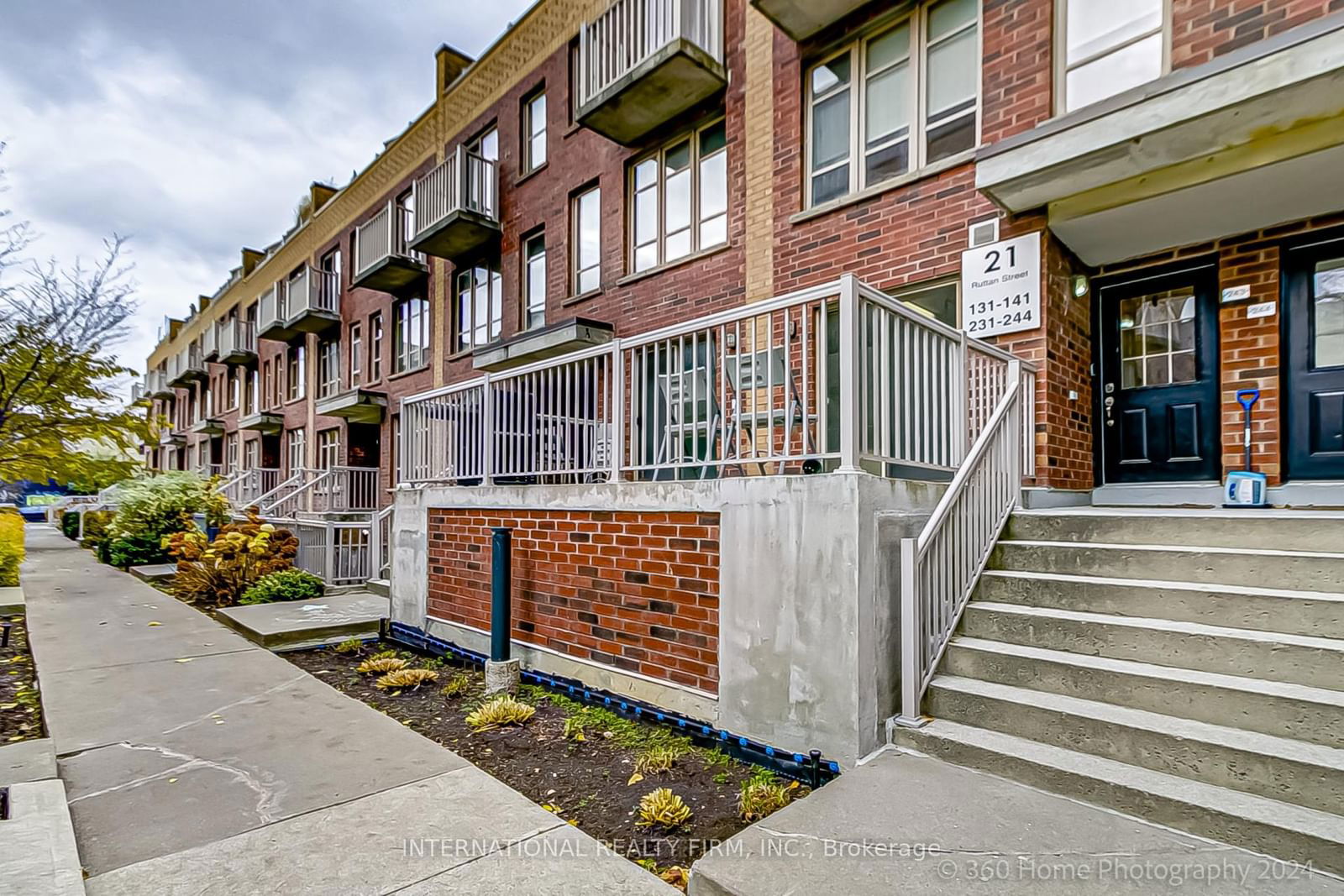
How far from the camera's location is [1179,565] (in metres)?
3.47

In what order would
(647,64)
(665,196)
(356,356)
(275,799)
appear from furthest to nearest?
(356,356), (665,196), (647,64), (275,799)

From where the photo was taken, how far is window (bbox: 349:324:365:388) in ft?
52.8

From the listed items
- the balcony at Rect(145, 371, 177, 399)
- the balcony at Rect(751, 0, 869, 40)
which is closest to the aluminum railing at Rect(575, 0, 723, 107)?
the balcony at Rect(751, 0, 869, 40)

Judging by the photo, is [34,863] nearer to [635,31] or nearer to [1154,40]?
[1154,40]

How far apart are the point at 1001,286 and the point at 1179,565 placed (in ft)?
9.48

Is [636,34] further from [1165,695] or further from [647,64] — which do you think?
[1165,695]

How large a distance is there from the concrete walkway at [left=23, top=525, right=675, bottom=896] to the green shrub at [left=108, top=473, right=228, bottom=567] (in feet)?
27.7

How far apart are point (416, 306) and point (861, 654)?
13785 millimetres

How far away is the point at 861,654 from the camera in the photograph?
3.12 m

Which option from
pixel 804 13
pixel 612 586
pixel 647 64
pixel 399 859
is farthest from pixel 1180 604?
pixel 647 64

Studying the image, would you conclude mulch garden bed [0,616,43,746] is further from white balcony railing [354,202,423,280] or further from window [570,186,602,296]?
white balcony railing [354,202,423,280]

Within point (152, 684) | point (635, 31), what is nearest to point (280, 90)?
point (635, 31)

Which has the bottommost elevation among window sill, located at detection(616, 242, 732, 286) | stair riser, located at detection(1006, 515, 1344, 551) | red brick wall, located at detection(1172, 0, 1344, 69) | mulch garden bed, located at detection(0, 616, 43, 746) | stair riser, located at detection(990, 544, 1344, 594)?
mulch garden bed, located at detection(0, 616, 43, 746)

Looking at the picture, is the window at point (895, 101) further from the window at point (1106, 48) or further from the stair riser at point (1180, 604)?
the stair riser at point (1180, 604)
